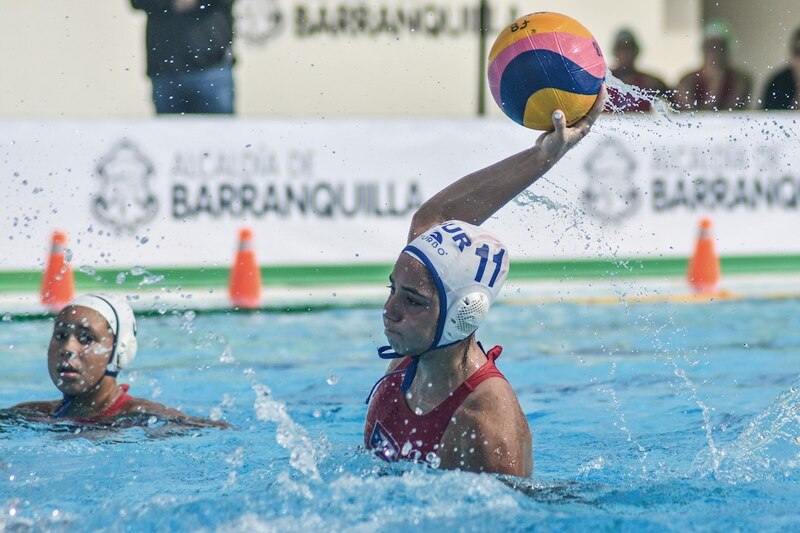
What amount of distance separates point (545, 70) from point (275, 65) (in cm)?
818

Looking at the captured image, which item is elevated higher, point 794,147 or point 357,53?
point 357,53

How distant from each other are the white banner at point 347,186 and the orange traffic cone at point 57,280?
181 mm

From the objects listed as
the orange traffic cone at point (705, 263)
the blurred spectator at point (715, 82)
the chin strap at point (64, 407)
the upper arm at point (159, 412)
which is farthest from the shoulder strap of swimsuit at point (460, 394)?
the blurred spectator at point (715, 82)

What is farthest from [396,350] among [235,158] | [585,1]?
[585,1]

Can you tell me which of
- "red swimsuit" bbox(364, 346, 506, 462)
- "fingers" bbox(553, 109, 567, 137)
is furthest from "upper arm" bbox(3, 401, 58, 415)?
"fingers" bbox(553, 109, 567, 137)

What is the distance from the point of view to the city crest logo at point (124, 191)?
862 centimetres

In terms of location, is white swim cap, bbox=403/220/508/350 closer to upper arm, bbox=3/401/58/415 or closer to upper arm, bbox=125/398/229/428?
upper arm, bbox=125/398/229/428

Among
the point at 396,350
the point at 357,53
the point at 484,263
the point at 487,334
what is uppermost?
the point at 357,53

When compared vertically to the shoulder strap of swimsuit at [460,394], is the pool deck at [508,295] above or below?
below

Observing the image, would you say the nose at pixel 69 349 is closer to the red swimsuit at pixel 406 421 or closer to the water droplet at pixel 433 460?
the red swimsuit at pixel 406 421

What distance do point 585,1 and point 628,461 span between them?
888cm

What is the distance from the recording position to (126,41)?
11.4 m

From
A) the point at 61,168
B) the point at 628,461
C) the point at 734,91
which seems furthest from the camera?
the point at 734,91

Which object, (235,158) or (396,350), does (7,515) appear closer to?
(396,350)
